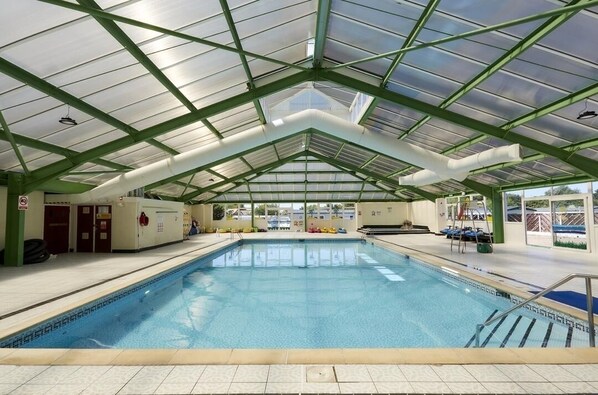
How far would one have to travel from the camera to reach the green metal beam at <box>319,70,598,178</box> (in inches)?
278

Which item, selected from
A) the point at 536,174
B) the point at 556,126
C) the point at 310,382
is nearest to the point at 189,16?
the point at 310,382

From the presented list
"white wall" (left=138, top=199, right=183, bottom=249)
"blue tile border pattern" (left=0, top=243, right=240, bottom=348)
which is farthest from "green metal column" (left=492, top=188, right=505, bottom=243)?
"white wall" (left=138, top=199, right=183, bottom=249)

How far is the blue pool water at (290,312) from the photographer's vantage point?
409 cm

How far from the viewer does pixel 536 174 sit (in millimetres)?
10461

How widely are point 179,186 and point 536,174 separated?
49.5ft

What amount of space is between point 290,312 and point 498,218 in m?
11.5

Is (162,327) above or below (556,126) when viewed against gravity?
below

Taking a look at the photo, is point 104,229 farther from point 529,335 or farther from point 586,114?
point 586,114

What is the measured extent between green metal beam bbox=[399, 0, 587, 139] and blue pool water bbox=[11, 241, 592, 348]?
3.87 m

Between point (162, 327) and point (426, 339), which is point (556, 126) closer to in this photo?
point (426, 339)

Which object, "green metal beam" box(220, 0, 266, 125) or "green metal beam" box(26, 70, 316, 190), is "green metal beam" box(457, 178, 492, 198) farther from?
"green metal beam" box(220, 0, 266, 125)

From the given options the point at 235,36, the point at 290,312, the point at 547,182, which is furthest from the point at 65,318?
the point at 547,182

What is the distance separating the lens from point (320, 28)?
5969 mm

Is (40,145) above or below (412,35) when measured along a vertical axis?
below
